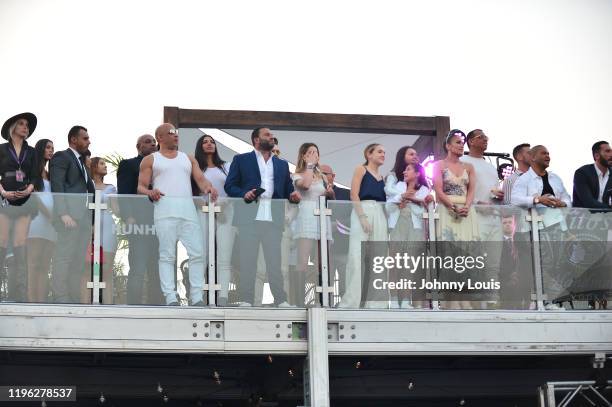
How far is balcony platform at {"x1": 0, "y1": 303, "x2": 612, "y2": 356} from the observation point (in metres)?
10.9

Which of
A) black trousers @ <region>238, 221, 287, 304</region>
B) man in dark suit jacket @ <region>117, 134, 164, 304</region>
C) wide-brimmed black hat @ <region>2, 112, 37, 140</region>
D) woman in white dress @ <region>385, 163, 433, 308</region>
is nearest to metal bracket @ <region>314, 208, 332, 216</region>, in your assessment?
black trousers @ <region>238, 221, 287, 304</region>

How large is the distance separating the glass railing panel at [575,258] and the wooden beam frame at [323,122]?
15.4 ft

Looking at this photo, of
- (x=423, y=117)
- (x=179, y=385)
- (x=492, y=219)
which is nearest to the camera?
(x=492, y=219)

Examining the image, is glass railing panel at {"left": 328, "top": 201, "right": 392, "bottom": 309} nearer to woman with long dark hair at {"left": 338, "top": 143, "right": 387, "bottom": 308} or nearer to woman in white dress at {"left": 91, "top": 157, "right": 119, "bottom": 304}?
woman with long dark hair at {"left": 338, "top": 143, "right": 387, "bottom": 308}

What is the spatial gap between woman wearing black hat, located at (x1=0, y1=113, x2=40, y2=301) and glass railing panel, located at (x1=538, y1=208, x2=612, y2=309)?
4889 millimetres

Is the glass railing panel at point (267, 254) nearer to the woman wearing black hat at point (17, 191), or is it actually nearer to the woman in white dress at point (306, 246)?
the woman in white dress at point (306, 246)

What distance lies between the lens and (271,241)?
11352 millimetres

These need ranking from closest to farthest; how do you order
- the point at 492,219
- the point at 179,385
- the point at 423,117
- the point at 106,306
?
the point at 106,306 → the point at 492,219 → the point at 179,385 → the point at 423,117

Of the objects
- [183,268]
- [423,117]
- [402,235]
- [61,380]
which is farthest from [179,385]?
[423,117]

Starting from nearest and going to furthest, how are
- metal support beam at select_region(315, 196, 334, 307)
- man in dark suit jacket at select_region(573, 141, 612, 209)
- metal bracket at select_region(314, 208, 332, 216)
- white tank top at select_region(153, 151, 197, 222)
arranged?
white tank top at select_region(153, 151, 197, 222), metal support beam at select_region(315, 196, 334, 307), metal bracket at select_region(314, 208, 332, 216), man in dark suit jacket at select_region(573, 141, 612, 209)

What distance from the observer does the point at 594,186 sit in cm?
1232

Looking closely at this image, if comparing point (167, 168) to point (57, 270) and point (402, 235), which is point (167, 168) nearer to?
point (57, 270)

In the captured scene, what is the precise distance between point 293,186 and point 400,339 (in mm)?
1809

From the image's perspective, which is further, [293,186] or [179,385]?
[179,385]
